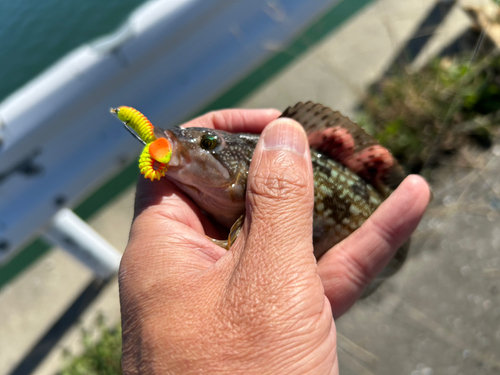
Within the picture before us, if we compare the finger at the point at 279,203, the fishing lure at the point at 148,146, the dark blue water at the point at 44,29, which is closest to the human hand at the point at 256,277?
the finger at the point at 279,203

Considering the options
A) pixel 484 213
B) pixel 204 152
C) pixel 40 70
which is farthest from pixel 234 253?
pixel 40 70

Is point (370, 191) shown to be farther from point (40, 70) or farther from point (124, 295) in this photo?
point (40, 70)

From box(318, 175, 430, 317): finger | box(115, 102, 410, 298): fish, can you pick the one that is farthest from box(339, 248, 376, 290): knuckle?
box(115, 102, 410, 298): fish

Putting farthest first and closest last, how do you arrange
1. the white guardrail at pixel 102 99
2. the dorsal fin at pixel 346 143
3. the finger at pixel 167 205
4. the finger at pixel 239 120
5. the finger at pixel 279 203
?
the white guardrail at pixel 102 99 < the finger at pixel 239 120 < the dorsal fin at pixel 346 143 < the finger at pixel 167 205 < the finger at pixel 279 203

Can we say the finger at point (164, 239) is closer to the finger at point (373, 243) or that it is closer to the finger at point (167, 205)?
the finger at point (167, 205)

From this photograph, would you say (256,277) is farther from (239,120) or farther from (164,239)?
(239,120)

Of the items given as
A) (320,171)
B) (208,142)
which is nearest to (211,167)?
(208,142)

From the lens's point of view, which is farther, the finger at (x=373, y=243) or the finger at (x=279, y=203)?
the finger at (x=373, y=243)
